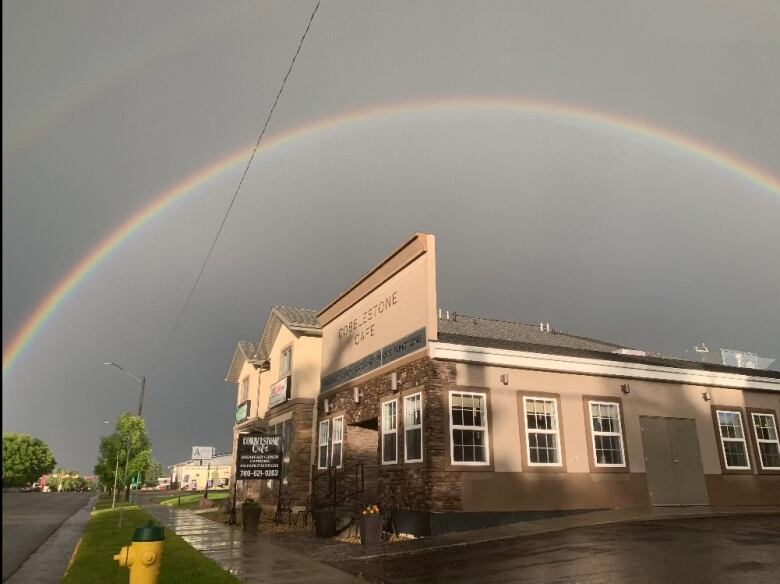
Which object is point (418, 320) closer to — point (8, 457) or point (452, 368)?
point (452, 368)

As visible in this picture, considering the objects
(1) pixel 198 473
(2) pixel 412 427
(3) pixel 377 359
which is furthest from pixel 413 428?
(1) pixel 198 473

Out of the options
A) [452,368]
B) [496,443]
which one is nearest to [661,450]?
[496,443]

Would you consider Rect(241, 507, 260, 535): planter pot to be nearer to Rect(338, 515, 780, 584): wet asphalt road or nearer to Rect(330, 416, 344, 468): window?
Rect(330, 416, 344, 468): window

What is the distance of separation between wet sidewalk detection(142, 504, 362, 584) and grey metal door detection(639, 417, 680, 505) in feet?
34.8

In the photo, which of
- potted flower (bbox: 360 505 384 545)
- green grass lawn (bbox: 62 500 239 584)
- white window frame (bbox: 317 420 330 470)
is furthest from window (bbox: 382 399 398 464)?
green grass lawn (bbox: 62 500 239 584)

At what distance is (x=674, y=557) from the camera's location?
29.8 ft

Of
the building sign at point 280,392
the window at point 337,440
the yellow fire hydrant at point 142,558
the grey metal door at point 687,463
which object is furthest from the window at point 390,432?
the yellow fire hydrant at point 142,558

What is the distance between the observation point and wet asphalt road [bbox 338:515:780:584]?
802cm

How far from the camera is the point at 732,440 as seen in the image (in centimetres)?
1841

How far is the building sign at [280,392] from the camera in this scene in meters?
24.1

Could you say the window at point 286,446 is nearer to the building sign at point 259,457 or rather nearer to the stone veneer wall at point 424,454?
the building sign at point 259,457

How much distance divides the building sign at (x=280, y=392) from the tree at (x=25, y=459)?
10913 centimetres

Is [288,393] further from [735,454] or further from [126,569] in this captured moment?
[735,454]

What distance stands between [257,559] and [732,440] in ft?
51.3
